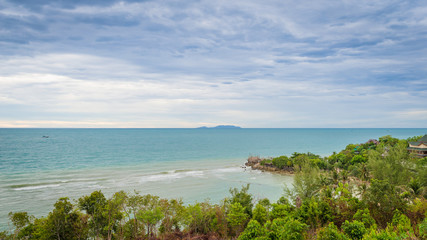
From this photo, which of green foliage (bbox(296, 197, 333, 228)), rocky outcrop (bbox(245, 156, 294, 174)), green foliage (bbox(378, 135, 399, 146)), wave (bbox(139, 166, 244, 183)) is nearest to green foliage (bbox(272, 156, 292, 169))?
rocky outcrop (bbox(245, 156, 294, 174))

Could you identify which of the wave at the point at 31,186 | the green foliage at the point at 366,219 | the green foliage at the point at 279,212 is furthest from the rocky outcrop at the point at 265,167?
the wave at the point at 31,186

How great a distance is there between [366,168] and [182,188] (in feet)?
103

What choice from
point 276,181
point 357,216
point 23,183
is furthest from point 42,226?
point 276,181

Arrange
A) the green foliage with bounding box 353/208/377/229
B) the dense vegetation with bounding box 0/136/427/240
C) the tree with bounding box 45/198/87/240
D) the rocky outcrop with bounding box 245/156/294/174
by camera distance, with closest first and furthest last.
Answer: the dense vegetation with bounding box 0/136/427/240
the tree with bounding box 45/198/87/240
the green foliage with bounding box 353/208/377/229
the rocky outcrop with bounding box 245/156/294/174

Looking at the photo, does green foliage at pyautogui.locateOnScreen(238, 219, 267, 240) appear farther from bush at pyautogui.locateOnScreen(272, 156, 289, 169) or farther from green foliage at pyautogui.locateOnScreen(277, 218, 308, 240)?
bush at pyautogui.locateOnScreen(272, 156, 289, 169)

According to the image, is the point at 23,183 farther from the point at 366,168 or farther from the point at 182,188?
the point at 366,168

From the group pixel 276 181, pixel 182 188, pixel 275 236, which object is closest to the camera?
pixel 275 236

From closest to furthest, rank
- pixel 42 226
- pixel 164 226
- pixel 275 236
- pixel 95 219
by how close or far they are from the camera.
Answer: pixel 275 236 → pixel 42 226 → pixel 95 219 → pixel 164 226

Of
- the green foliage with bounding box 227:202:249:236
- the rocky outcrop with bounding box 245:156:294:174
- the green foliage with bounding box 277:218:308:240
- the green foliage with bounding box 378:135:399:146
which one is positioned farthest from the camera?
the green foliage with bounding box 378:135:399:146

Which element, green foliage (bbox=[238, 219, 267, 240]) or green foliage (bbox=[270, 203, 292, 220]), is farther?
green foliage (bbox=[270, 203, 292, 220])

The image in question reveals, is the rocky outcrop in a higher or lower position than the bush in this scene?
lower

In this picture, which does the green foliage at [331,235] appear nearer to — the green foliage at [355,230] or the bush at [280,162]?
the green foliage at [355,230]

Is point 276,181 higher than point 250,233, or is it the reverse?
point 250,233

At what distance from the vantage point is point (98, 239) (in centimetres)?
1803
